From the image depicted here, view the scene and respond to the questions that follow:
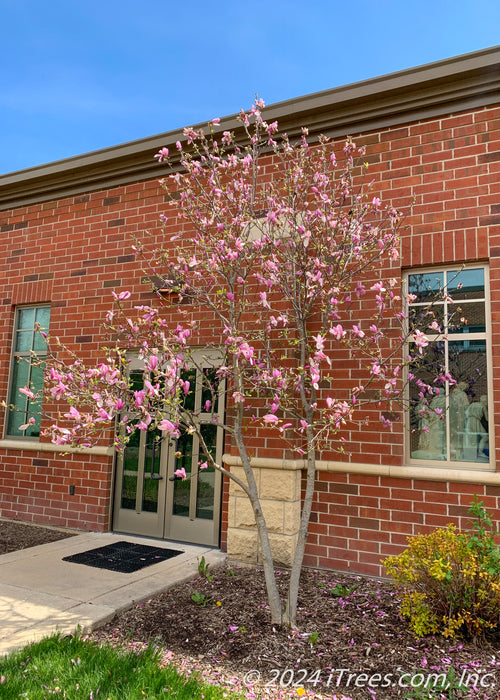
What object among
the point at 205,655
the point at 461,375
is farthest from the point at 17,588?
the point at 461,375

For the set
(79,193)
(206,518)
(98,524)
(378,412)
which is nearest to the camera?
(378,412)

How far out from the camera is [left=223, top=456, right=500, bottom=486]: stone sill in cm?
479

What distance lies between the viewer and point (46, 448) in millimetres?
7305

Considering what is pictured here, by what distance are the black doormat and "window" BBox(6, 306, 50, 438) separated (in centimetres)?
261

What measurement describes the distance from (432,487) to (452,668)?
6.37ft

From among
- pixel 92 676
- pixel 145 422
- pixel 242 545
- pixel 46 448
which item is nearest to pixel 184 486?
pixel 242 545

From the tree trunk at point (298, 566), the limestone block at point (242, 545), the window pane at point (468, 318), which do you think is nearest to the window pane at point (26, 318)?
the limestone block at point (242, 545)

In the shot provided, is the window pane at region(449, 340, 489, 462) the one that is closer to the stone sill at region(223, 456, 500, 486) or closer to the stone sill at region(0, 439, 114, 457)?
the stone sill at region(223, 456, 500, 486)

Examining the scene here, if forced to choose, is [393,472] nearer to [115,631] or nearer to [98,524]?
[115,631]

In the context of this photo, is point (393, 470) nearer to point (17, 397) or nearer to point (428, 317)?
point (428, 317)

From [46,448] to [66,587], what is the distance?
9.82ft

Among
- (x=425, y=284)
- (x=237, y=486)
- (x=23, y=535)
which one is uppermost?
(x=425, y=284)

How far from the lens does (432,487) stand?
4.97m

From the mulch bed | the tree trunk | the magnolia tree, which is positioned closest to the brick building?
the magnolia tree
